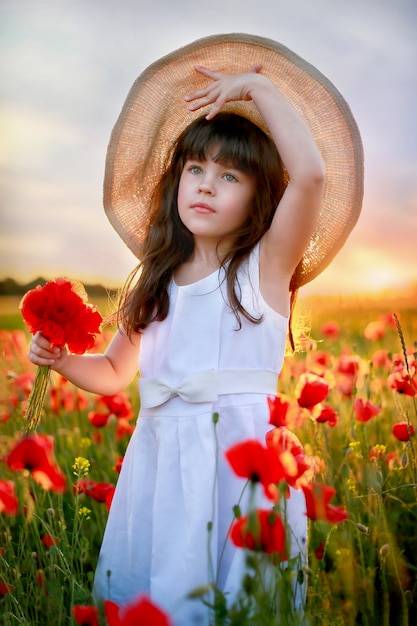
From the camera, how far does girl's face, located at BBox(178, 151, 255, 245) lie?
155cm

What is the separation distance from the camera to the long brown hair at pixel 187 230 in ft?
5.20

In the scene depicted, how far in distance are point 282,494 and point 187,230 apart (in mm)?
797

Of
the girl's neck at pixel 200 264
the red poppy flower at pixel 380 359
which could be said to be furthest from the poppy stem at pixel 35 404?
the red poppy flower at pixel 380 359

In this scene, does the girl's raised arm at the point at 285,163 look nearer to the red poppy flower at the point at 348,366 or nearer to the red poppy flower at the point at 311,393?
the red poppy flower at the point at 311,393

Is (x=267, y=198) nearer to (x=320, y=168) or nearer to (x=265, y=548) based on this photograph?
(x=320, y=168)

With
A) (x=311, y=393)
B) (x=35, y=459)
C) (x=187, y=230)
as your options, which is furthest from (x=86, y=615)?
(x=187, y=230)

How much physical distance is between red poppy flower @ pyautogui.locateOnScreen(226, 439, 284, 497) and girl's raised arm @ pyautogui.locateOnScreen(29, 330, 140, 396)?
0.70 metres

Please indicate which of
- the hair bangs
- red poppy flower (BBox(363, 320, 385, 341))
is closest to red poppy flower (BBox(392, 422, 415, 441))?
the hair bangs

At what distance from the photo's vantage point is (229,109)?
166 cm

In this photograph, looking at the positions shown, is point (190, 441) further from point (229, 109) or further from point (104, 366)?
point (229, 109)

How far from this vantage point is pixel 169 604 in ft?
4.57

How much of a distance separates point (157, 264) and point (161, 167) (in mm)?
252

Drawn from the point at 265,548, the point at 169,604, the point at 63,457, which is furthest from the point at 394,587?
the point at 63,457

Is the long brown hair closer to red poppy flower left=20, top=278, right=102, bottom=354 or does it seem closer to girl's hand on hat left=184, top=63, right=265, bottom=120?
girl's hand on hat left=184, top=63, right=265, bottom=120
